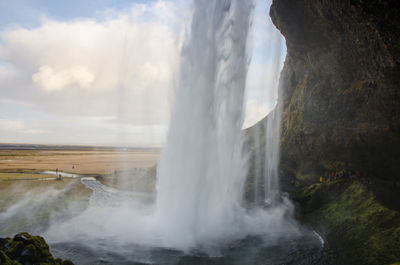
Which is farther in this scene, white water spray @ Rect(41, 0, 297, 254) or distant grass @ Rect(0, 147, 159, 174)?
distant grass @ Rect(0, 147, 159, 174)

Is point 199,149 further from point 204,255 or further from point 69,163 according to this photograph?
point 69,163

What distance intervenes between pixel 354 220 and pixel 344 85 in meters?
12.4

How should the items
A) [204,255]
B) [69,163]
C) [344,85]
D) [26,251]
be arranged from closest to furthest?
[26,251]
[204,255]
[344,85]
[69,163]

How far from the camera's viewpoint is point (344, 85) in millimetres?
21812

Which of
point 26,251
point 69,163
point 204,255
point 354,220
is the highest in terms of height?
point 26,251

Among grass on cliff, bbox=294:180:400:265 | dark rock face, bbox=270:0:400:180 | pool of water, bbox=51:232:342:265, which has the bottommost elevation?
pool of water, bbox=51:232:342:265

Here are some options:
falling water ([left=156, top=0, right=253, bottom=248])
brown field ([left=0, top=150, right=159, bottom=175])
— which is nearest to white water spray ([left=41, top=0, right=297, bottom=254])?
falling water ([left=156, top=0, right=253, bottom=248])

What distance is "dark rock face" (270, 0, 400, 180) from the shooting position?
1442cm

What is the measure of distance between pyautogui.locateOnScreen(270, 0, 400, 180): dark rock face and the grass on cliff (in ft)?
13.2

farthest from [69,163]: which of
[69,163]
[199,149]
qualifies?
[199,149]

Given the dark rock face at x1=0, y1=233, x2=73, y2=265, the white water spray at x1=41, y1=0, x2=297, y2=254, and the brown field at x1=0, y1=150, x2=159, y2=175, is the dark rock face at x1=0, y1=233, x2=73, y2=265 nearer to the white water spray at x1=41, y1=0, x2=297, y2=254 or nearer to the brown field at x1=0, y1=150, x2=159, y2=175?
the white water spray at x1=41, y1=0, x2=297, y2=254

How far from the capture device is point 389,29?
12.4 m

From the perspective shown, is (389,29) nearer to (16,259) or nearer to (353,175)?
(353,175)

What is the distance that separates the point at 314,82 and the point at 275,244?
18645mm
